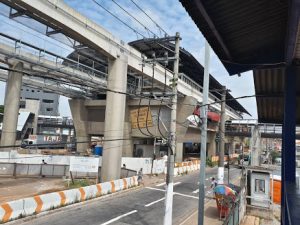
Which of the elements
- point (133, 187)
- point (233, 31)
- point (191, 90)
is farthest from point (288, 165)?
point (191, 90)

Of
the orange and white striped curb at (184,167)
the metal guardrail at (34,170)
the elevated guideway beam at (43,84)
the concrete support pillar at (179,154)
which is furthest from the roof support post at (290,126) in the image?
the concrete support pillar at (179,154)

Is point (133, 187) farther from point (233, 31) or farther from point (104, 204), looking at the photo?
point (233, 31)

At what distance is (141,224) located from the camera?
58.4ft

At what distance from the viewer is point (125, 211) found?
2064 cm

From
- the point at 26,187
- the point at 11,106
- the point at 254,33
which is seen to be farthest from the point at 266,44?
the point at 11,106

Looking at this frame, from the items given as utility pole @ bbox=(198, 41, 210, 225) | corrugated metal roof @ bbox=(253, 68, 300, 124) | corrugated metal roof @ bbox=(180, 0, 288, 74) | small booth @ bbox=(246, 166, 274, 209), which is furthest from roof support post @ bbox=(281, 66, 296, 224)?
small booth @ bbox=(246, 166, 274, 209)

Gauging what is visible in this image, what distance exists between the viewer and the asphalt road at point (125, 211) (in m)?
18.0

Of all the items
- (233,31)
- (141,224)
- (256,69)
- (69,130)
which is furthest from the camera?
(69,130)

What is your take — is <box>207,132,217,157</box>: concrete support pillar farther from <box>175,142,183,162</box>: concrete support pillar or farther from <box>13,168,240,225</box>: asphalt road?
<box>13,168,240,225</box>: asphalt road

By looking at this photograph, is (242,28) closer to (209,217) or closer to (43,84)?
(209,217)

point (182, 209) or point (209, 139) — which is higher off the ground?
point (209, 139)

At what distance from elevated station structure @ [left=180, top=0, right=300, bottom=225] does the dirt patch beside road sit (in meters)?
18.4

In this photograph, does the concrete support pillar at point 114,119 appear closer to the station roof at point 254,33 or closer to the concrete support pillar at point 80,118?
the station roof at point 254,33

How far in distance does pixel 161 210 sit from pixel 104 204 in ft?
13.5
